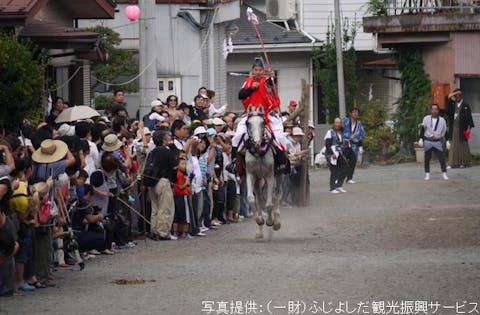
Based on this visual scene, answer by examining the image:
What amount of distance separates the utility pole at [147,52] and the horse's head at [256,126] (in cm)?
392

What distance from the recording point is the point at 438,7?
121 ft

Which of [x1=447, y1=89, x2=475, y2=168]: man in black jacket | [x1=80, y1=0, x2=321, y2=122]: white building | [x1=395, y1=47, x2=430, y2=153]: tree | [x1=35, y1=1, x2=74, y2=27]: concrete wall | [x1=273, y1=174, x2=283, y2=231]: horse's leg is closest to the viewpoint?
[x1=273, y1=174, x2=283, y2=231]: horse's leg

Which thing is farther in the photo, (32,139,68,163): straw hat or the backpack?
the backpack

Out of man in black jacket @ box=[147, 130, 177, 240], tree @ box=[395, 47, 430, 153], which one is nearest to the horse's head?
man in black jacket @ box=[147, 130, 177, 240]

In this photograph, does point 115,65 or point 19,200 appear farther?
point 115,65

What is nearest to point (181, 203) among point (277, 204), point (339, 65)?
point (277, 204)

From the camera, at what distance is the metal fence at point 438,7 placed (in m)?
36.8

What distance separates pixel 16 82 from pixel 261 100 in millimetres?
5272

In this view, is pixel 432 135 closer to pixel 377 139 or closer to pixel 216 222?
pixel 377 139

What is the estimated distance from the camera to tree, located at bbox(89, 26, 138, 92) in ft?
113

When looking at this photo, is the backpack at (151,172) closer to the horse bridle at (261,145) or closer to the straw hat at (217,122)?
the horse bridle at (261,145)

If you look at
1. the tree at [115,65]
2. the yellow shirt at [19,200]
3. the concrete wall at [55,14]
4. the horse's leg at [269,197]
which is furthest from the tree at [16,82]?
the tree at [115,65]

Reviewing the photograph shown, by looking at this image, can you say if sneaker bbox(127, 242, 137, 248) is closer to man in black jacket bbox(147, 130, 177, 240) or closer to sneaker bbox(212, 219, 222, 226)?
man in black jacket bbox(147, 130, 177, 240)

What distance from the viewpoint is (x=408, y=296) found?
12.4 metres
